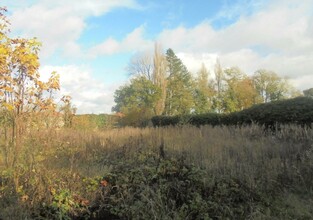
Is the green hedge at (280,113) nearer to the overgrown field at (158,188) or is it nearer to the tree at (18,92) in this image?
the overgrown field at (158,188)

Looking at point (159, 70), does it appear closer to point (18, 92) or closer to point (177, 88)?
point (177, 88)

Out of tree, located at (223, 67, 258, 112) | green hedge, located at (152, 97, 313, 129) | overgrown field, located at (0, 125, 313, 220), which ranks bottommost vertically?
overgrown field, located at (0, 125, 313, 220)

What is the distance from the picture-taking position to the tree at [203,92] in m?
39.2

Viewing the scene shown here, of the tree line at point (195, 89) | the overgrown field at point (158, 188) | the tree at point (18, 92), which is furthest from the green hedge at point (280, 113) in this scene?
the tree line at point (195, 89)

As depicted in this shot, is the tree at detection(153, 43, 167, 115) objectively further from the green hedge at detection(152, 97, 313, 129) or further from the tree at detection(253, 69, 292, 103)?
the green hedge at detection(152, 97, 313, 129)

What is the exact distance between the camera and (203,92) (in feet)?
132

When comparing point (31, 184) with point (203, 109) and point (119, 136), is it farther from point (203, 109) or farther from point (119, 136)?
point (203, 109)

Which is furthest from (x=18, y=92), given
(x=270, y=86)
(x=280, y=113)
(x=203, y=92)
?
(x=270, y=86)

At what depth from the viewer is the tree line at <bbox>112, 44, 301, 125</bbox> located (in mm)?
34750

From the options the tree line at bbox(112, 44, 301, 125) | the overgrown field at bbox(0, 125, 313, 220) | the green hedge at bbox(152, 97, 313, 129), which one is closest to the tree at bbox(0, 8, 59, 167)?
the overgrown field at bbox(0, 125, 313, 220)

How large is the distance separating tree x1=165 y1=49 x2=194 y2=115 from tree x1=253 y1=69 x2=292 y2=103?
9.26 metres

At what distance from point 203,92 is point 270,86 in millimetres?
9091

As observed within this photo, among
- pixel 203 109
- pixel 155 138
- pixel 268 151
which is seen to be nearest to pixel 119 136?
pixel 155 138

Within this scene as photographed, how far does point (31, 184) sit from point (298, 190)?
175 inches
